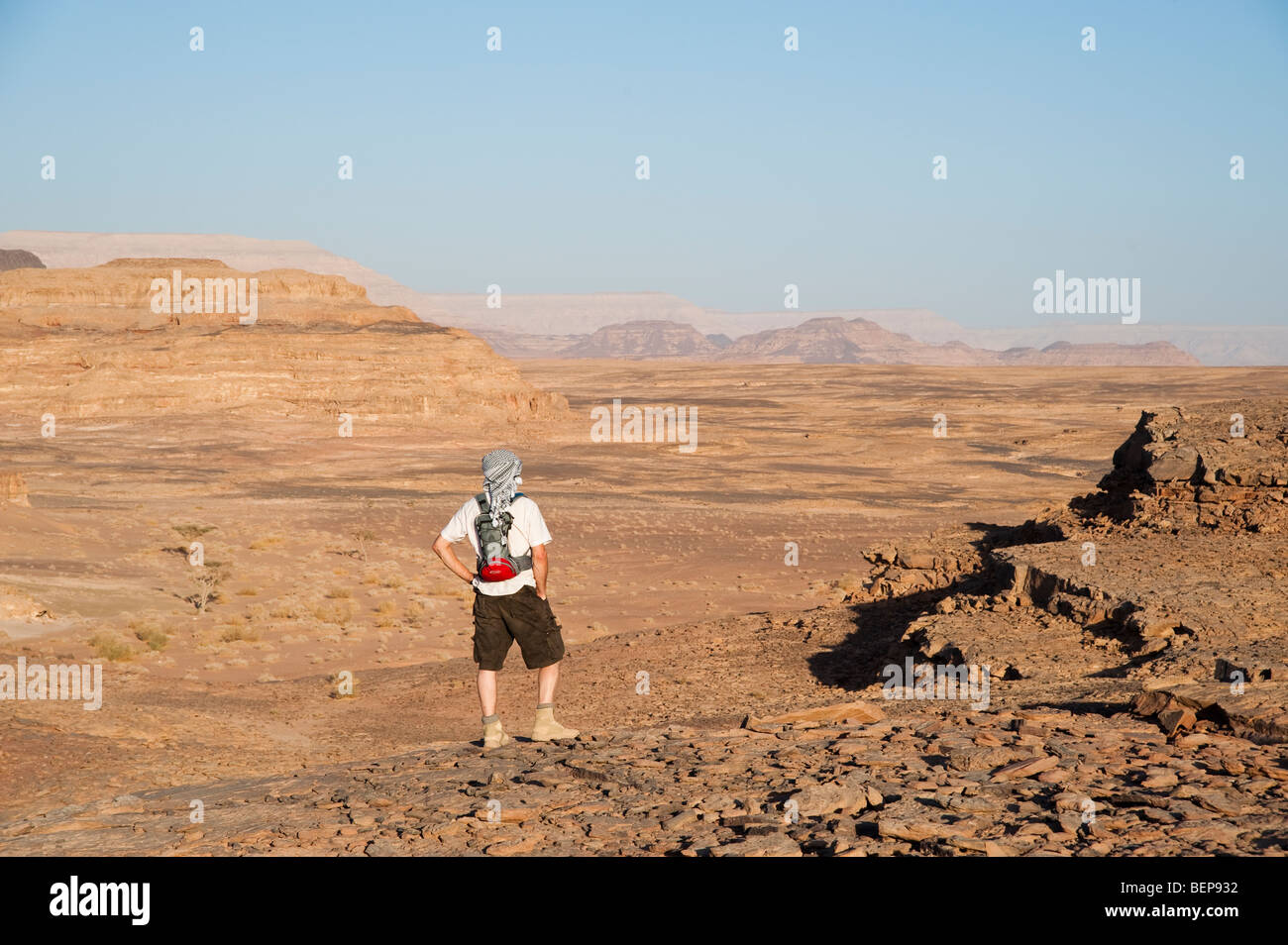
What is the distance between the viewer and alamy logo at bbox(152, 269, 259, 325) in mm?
63781

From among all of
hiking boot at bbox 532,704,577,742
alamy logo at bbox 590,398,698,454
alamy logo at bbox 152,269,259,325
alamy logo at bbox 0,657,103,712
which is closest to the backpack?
hiking boot at bbox 532,704,577,742

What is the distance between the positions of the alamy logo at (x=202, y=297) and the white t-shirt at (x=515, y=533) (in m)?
60.8

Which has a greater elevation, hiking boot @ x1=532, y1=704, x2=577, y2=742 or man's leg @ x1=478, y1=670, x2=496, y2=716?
man's leg @ x1=478, y1=670, x2=496, y2=716

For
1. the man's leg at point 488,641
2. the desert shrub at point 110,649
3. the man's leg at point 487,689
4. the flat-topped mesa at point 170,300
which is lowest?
the desert shrub at point 110,649

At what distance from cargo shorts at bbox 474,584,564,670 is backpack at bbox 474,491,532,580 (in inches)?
6.0

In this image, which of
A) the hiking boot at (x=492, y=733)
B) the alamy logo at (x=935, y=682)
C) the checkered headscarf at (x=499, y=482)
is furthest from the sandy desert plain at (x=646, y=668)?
the checkered headscarf at (x=499, y=482)

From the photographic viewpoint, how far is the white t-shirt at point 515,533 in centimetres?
698

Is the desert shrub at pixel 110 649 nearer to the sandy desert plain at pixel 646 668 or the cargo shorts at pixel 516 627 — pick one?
the sandy desert plain at pixel 646 668

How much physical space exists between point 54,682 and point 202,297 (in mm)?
57011

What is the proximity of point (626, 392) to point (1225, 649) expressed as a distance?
3955 inches
